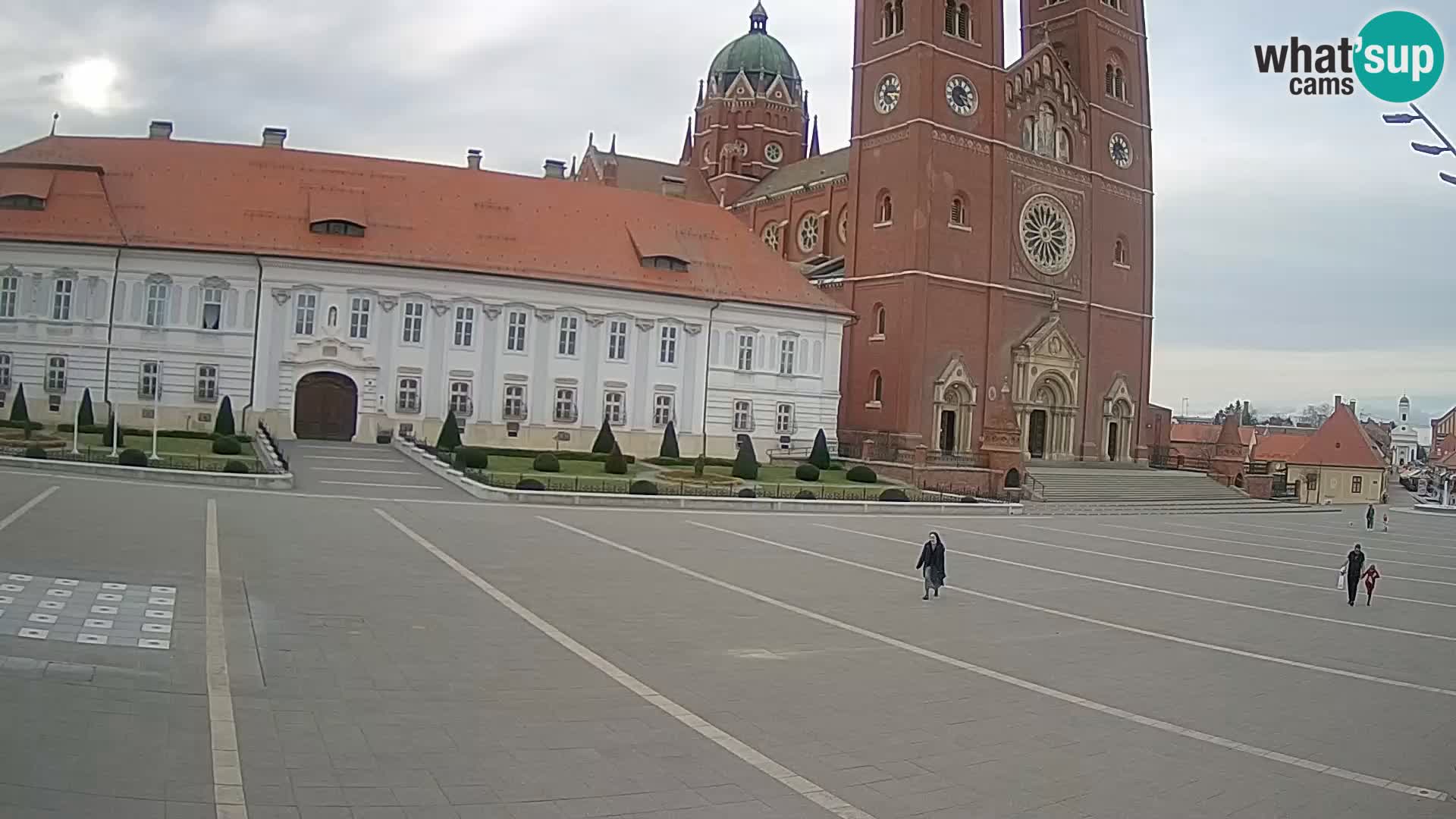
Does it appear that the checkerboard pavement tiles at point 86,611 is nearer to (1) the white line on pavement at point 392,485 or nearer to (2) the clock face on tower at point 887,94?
(1) the white line on pavement at point 392,485

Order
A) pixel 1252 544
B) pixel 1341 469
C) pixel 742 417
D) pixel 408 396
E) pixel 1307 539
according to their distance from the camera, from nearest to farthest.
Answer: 1. pixel 1252 544
2. pixel 1307 539
3. pixel 408 396
4. pixel 742 417
5. pixel 1341 469

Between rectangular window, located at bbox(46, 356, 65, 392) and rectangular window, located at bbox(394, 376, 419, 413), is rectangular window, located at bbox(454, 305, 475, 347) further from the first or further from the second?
rectangular window, located at bbox(46, 356, 65, 392)

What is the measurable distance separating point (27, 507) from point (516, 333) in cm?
2717

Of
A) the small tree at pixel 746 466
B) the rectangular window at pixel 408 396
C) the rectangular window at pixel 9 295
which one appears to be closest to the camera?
the small tree at pixel 746 466

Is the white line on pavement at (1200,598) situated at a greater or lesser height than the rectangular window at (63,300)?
lesser

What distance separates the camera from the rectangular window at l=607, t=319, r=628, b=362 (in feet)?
163

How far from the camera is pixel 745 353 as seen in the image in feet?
171

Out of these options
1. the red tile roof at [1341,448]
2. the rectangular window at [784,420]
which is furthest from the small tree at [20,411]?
the red tile roof at [1341,448]

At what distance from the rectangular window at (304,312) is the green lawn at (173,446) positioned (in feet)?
23.3

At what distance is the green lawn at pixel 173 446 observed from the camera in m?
35.1

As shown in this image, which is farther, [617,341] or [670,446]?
[617,341]

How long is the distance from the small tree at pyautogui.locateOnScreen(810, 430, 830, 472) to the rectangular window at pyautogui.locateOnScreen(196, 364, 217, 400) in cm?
2381

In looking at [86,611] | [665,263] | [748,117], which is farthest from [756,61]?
[86,611]

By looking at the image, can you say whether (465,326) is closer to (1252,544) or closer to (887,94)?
(887,94)
